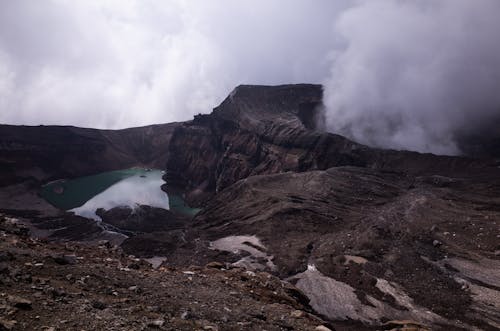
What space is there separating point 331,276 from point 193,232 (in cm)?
2772

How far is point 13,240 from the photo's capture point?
53.5 feet

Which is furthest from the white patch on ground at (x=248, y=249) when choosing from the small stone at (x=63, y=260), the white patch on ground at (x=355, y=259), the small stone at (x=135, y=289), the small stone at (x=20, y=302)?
the small stone at (x=20, y=302)

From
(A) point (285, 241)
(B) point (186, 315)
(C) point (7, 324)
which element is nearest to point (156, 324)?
(B) point (186, 315)

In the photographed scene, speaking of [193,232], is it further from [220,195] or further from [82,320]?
[82,320]

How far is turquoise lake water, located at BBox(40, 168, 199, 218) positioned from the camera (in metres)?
97.4

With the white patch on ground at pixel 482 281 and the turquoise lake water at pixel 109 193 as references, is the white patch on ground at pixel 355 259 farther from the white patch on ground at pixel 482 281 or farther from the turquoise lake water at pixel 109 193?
the turquoise lake water at pixel 109 193

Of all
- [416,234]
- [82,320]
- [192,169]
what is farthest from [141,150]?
[82,320]

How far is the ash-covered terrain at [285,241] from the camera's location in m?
13.1

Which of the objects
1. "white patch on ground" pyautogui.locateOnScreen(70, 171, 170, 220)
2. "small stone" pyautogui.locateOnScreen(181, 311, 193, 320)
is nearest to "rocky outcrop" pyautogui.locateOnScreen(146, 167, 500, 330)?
"small stone" pyautogui.locateOnScreen(181, 311, 193, 320)

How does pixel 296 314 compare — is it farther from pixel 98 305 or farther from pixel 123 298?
pixel 98 305

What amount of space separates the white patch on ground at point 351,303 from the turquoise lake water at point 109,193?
5777cm

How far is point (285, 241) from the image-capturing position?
165 ft

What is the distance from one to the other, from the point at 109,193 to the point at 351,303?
3629 inches

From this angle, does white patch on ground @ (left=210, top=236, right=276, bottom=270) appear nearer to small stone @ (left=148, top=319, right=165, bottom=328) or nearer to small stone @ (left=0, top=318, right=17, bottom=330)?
small stone @ (left=148, top=319, right=165, bottom=328)
